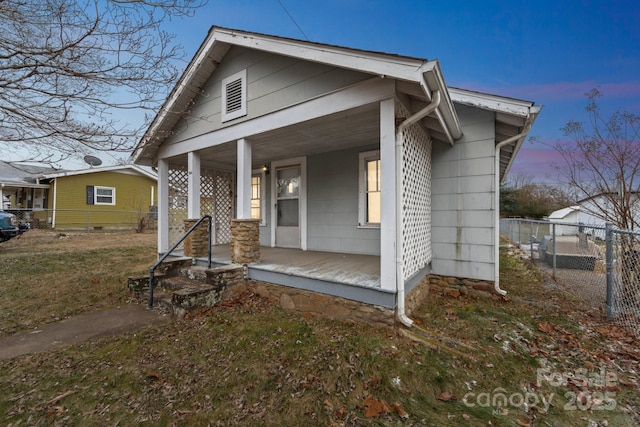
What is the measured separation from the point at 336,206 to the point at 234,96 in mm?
3004

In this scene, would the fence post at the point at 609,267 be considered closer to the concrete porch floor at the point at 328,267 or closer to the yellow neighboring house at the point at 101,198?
the concrete porch floor at the point at 328,267

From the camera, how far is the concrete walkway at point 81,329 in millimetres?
3037

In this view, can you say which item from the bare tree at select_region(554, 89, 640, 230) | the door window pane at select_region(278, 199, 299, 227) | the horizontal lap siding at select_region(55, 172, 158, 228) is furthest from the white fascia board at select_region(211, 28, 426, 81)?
the horizontal lap siding at select_region(55, 172, 158, 228)

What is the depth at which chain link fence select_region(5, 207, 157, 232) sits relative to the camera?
14.8 metres

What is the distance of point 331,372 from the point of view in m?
2.51

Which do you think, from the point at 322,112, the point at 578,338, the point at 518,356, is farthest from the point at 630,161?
the point at 322,112

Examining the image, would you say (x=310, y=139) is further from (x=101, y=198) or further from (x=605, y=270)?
(x=101, y=198)

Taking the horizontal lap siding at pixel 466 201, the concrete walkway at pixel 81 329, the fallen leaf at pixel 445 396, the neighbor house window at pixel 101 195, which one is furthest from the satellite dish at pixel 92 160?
the neighbor house window at pixel 101 195

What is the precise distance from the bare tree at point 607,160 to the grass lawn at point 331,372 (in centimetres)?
229

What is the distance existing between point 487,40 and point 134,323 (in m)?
18.9

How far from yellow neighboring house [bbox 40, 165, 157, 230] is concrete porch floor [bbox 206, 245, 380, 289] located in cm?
1407

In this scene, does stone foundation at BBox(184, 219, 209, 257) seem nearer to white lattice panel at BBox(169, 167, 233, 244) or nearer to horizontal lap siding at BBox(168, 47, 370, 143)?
white lattice panel at BBox(169, 167, 233, 244)

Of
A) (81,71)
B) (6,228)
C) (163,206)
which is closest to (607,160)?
(81,71)

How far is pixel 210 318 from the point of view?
368 centimetres
